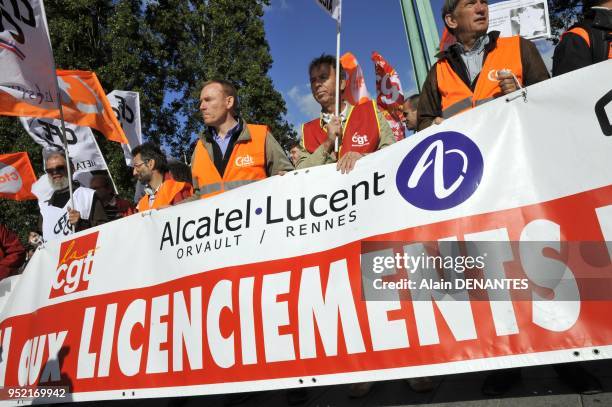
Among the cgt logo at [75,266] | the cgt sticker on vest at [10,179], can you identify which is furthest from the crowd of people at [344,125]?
the cgt sticker on vest at [10,179]

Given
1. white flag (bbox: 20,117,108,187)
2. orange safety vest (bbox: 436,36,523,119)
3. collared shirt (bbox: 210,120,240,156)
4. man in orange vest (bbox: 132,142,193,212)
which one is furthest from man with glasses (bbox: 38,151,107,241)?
orange safety vest (bbox: 436,36,523,119)

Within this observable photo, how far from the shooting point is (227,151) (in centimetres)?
354

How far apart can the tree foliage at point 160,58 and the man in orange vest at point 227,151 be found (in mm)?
12890

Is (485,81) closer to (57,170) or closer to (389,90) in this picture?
(57,170)

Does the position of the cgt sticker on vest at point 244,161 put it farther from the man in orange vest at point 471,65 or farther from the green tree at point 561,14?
the green tree at point 561,14

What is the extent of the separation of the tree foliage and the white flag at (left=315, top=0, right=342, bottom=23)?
43.0ft

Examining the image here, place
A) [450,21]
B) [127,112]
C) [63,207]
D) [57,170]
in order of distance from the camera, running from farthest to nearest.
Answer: [127,112], [57,170], [63,207], [450,21]

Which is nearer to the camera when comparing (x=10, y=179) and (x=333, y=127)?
(x=333, y=127)

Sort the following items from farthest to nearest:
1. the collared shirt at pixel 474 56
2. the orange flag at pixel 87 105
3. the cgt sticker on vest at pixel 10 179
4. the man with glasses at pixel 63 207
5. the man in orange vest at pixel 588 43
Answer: the cgt sticker on vest at pixel 10 179 → the orange flag at pixel 87 105 → the man with glasses at pixel 63 207 → the collared shirt at pixel 474 56 → the man in orange vest at pixel 588 43

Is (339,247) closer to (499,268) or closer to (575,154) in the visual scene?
(499,268)

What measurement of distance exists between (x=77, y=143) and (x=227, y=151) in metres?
4.58

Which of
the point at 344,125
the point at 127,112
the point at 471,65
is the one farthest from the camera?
the point at 127,112

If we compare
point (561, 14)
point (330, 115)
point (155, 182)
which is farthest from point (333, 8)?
point (561, 14)

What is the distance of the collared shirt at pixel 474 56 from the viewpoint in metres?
2.76
